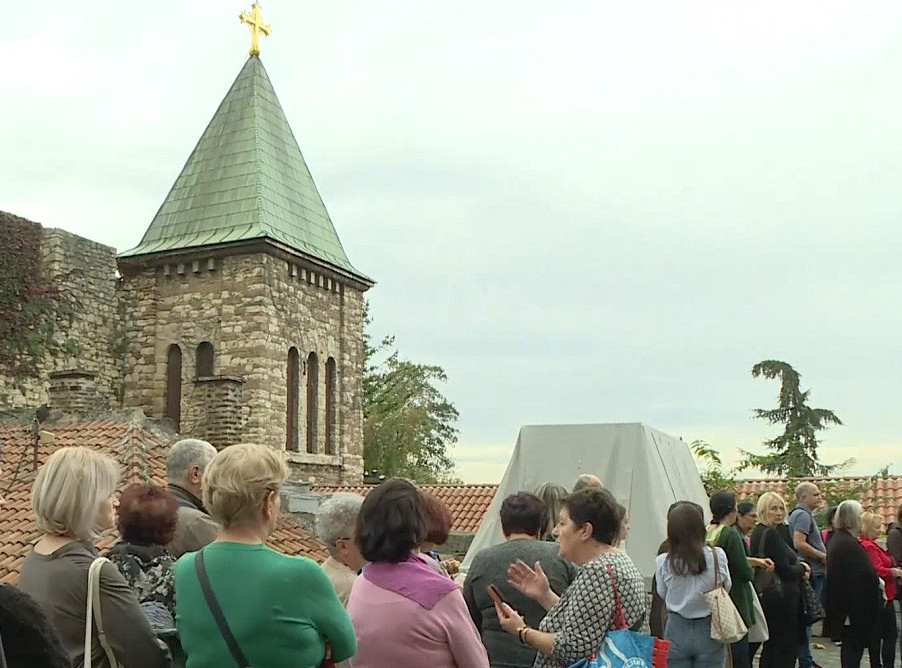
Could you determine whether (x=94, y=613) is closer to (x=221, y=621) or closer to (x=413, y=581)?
(x=221, y=621)

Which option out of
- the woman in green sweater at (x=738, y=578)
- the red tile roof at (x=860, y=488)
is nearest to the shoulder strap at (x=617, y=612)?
the woman in green sweater at (x=738, y=578)

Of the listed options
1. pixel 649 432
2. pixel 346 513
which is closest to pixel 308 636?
pixel 346 513

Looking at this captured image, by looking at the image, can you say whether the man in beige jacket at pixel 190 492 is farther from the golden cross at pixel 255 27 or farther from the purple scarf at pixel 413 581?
the golden cross at pixel 255 27

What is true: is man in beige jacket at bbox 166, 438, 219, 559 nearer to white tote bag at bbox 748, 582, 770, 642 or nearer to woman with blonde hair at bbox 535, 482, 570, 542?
woman with blonde hair at bbox 535, 482, 570, 542

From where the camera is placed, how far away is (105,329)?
22875mm

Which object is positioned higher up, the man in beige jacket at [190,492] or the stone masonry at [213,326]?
the stone masonry at [213,326]

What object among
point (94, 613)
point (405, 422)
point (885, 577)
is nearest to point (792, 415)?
point (405, 422)

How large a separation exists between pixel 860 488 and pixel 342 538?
1782 cm

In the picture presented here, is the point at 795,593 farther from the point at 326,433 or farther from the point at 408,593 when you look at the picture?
the point at 326,433

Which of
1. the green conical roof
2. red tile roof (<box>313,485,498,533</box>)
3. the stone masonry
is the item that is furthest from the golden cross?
red tile roof (<box>313,485,498,533</box>)

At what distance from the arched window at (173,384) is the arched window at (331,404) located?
3.53 meters

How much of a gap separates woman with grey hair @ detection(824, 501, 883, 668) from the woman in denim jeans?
249 cm

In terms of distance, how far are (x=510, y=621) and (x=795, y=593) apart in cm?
455

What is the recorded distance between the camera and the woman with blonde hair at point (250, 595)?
9.92ft
